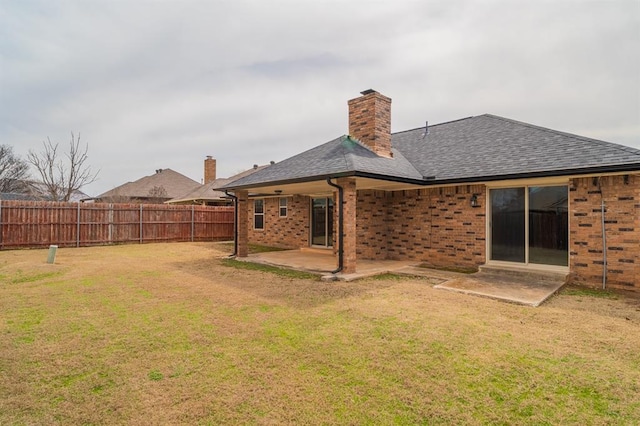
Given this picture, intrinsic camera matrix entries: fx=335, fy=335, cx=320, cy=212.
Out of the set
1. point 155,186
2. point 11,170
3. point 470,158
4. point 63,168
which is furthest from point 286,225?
point 11,170

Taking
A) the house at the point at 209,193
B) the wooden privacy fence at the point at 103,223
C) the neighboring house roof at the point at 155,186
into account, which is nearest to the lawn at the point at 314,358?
the wooden privacy fence at the point at 103,223

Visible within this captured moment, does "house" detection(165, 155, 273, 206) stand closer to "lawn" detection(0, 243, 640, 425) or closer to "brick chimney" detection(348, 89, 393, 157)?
"brick chimney" detection(348, 89, 393, 157)

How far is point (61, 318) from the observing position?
5.02 metres

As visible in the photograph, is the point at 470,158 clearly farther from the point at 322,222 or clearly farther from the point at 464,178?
the point at 322,222

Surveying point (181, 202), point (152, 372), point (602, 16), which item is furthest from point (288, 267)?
point (181, 202)

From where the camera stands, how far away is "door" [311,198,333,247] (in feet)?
44.4

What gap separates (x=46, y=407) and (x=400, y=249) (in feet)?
31.7

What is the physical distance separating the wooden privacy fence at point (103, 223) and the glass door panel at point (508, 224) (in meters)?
15.0

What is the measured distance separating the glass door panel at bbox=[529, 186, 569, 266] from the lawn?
161 centimetres

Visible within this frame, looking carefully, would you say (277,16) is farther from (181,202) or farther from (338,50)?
(181,202)

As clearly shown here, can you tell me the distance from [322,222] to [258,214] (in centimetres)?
493

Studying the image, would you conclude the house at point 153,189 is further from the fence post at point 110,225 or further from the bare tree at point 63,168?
the fence post at point 110,225

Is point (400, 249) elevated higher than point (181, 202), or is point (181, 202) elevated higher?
point (181, 202)

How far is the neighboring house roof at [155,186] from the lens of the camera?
35.8m
